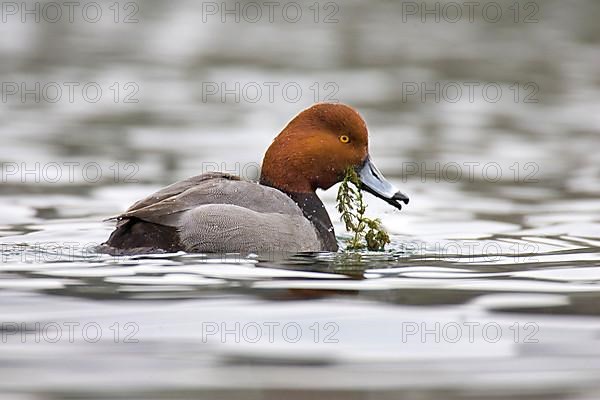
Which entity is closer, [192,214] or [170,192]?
[192,214]

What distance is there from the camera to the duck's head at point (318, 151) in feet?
29.5

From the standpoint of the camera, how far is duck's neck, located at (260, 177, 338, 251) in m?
8.88

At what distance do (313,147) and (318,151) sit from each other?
5 centimetres

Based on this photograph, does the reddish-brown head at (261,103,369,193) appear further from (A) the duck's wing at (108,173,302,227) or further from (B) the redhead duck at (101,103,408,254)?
(A) the duck's wing at (108,173,302,227)

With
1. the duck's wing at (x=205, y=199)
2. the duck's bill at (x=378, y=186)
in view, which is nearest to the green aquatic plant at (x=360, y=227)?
the duck's bill at (x=378, y=186)

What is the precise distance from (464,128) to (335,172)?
7501mm

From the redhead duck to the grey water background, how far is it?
15cm

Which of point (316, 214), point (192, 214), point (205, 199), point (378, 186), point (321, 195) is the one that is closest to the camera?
point (192, 214)

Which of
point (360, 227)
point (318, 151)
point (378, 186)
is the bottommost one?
point (360, 227)

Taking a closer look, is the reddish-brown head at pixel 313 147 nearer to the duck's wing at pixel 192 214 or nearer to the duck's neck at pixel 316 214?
the duck's neck at pixel 316 214

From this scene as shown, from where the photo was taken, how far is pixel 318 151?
29.6 feet

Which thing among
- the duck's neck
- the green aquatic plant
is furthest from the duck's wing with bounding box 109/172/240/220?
the green aquatic plant

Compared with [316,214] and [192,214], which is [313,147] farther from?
[192,214]

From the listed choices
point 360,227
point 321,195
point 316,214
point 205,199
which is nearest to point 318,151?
point 316,214
